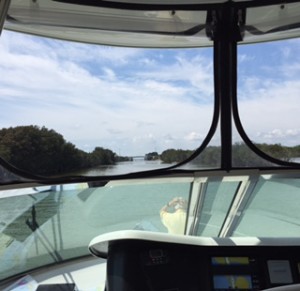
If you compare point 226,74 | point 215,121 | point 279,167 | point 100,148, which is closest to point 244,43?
point 226,74

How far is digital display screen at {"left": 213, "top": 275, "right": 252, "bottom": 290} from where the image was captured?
183 centimetres

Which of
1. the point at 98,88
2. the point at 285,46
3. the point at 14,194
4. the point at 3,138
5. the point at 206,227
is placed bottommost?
the point at 206,227

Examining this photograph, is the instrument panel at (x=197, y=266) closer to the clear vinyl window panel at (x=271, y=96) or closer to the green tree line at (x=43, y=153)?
the green tree line at (x=43, y=153)

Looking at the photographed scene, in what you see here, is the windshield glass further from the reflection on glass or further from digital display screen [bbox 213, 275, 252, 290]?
digital display screen [bbox 213, 275, 252, 290]

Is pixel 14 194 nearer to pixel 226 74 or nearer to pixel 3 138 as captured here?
pixel 3 138

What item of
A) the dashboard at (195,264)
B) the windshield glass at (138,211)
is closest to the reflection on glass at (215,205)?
the windshield glass at (138,211)

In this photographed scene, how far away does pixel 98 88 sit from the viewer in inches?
111

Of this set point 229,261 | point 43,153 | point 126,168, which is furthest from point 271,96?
point 43,153

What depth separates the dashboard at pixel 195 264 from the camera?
1808mm

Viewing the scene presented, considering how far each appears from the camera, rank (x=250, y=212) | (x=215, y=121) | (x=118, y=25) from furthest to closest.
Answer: (x=250, y=212) < (x=215, y=121) < (x=118, y=25)

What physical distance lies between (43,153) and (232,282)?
63.0 inches

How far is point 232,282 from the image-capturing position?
6.04ft

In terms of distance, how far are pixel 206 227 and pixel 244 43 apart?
2.11m

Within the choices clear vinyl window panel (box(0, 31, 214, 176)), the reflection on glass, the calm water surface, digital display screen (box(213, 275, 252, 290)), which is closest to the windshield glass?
the reflection on glass
